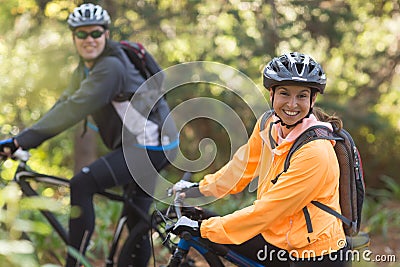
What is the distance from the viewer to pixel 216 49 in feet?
23.9

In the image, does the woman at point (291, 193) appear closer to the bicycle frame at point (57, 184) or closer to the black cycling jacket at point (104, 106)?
the black cycling jacket at point (104, 106)

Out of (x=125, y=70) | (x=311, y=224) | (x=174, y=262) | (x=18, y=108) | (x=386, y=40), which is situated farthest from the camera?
(x=386, y=40)

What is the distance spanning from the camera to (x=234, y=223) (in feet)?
9.78

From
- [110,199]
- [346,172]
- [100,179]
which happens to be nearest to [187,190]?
[346,172]

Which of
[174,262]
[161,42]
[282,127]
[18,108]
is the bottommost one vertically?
[174,262]

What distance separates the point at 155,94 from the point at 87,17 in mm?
785

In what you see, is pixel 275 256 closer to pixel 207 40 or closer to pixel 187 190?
pixel 187 190

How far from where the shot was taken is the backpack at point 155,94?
15.3ft

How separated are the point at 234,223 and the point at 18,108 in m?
4.66

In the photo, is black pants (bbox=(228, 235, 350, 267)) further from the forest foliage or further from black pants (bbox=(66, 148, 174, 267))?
the forest foliage

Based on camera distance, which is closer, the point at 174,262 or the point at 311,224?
the point at 311,224

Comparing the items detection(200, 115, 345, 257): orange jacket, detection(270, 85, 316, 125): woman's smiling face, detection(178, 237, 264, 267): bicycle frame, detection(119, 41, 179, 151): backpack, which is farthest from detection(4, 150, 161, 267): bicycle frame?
detection(270, 85, 316, 125): woman's smiling face

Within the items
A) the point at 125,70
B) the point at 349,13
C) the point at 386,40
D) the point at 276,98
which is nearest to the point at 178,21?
the point at 349,13

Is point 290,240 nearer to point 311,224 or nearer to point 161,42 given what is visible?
point 311,224
